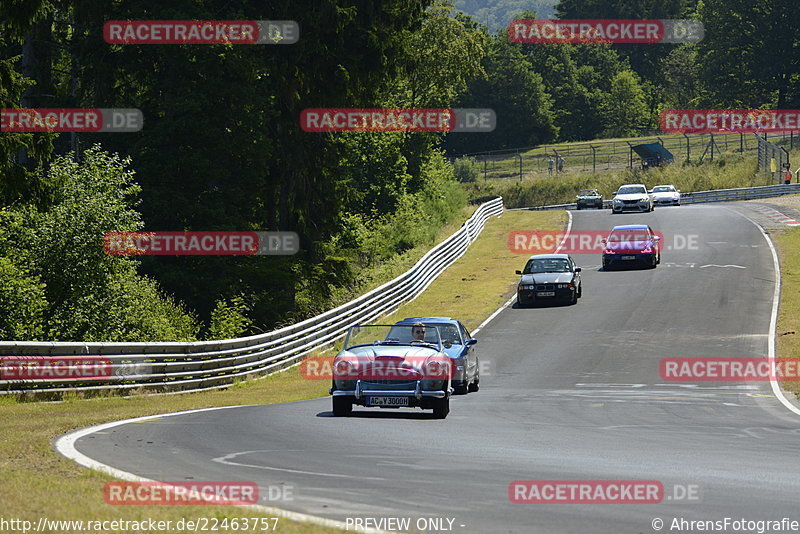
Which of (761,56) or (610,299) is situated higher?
(761,56)

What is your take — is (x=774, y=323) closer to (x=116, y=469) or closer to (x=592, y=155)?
(x=116, y=469)

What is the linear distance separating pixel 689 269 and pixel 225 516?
35060mm

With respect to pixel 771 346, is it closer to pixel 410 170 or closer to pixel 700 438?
pixel 700 438

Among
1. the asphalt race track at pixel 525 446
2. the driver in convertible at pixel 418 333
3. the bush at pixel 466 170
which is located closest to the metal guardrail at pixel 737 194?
the bush at pixel 466 170

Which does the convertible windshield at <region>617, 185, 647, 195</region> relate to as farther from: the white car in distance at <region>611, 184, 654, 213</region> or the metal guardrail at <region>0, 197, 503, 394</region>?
the metal guardrail at <region>0, 197, 503, 394</region>

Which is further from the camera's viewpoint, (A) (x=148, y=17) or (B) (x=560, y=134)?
(B) (x=560, y=134)

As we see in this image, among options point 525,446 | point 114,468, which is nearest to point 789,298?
point 525,446

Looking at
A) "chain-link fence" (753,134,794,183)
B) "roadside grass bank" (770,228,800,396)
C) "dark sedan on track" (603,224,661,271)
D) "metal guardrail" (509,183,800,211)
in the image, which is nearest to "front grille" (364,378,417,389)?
"roadside grass bank" (770,228,800,396)

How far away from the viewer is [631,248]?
40250 mm

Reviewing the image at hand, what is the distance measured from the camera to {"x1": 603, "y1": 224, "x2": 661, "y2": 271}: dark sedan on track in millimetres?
40031

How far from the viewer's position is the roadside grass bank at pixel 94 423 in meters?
7.19

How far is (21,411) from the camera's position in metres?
15.1

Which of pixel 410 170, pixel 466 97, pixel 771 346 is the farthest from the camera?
pixel 466 97

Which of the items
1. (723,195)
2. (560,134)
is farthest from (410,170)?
(560,134)
